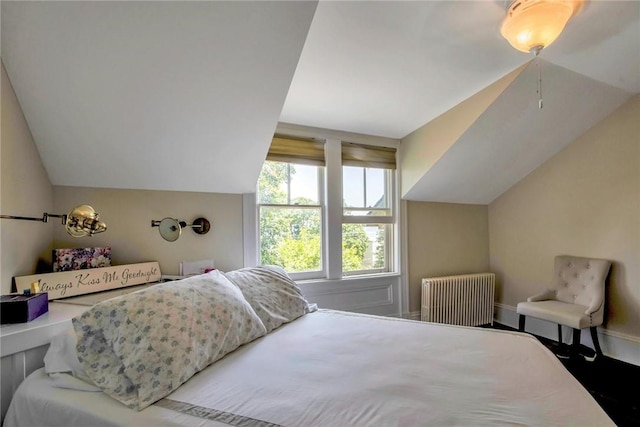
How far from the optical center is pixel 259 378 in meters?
1.11

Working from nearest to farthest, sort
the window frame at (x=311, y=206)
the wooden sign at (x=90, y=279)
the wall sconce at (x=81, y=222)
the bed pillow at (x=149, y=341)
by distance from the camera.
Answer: the bed pillow at (x=149, y=341), the wall sconce at (x=81, y=222), the wooden sign at (x=90, y=279), the window frame at (x=311, y=206)

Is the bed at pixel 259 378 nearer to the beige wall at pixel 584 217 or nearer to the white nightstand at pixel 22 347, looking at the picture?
the white nightstand at pixel 22 347

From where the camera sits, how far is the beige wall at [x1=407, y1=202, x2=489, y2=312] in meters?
3.26

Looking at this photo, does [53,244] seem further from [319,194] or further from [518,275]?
[518,275]

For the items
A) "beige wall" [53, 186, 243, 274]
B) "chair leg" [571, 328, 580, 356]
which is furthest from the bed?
"chair leg" [571, 328, 580, 356]

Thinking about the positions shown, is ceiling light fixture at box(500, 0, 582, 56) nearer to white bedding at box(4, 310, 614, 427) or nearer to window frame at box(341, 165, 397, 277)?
white bedding at box(4, 310, 614, 427)

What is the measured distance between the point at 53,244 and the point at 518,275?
4.20m

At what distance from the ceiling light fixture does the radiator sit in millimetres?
2269

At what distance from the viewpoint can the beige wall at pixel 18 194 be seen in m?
1.25

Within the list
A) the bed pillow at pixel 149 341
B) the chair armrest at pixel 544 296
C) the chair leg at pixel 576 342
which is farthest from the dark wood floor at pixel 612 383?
the bed pillow at pixel 149 341

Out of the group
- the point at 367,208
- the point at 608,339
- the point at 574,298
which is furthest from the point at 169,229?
the point at 608,339

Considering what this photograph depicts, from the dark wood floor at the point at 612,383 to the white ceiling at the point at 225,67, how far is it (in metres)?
2.13

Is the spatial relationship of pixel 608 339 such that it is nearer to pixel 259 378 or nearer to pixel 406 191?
pixel 406 191

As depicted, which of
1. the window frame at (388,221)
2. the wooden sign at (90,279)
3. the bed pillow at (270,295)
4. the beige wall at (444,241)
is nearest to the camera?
the wooden sign at (90,279)
